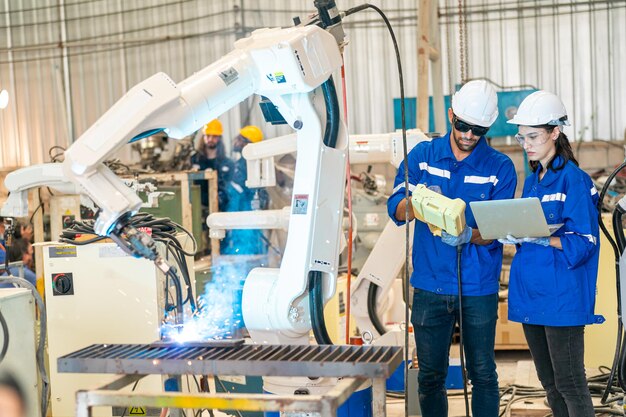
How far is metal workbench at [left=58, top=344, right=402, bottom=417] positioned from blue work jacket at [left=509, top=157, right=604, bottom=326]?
0.87 meters

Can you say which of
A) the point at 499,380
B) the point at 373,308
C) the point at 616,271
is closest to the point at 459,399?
the point at 499,380

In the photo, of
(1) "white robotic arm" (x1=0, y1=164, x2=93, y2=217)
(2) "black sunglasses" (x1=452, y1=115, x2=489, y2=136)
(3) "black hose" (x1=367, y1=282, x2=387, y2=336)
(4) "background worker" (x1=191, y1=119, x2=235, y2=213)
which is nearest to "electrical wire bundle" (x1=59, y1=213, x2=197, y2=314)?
(1) "white robotic arm" (x1=0, y1=164, x2=93, y2=217)

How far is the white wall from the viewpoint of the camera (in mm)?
8523

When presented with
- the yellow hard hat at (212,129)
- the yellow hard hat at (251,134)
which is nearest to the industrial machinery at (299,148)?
the yellow hard hat at (251,134)

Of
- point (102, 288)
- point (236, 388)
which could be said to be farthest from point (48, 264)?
point (236, 388)

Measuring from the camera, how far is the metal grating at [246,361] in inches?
87.9

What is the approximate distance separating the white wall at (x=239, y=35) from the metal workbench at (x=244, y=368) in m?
5.71

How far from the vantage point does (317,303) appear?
290 cm

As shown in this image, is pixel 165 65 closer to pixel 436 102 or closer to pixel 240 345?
pixel 436 102

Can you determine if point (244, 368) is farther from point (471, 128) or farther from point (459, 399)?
point (459, 399)

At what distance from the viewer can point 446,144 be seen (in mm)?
3281

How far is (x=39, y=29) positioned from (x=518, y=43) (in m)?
5.49

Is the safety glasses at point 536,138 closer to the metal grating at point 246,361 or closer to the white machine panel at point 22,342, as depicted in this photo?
the metal grating at point 246,361

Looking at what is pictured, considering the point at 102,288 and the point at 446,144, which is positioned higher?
the point at 446,144
